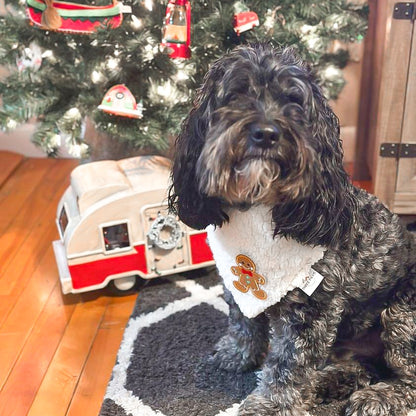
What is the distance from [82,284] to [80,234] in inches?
7.3

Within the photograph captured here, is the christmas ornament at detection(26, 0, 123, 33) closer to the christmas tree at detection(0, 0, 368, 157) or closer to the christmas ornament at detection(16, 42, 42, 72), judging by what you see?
the christmas tree at detection(0, 0, 368, 157)

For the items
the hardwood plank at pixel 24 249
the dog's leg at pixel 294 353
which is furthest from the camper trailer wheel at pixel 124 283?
the dog's leg at pixel 294 353

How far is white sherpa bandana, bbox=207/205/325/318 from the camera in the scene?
1.33 metres

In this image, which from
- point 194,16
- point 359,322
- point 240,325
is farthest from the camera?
point 194,16

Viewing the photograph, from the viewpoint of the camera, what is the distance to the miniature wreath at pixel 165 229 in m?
2.00

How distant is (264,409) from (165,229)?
0.78 metres

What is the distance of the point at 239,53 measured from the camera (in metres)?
1.21

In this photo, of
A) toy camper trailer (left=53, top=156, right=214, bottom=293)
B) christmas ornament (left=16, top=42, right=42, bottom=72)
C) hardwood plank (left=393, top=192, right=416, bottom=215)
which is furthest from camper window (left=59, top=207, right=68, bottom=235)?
hardwood plank (left=393, top=192, right=416, bottom=215)

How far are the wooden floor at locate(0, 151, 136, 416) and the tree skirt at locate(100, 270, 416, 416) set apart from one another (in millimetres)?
64

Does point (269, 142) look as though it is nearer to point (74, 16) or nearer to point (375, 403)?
point (375, 403)

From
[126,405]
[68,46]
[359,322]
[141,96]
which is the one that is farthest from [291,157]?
[68,46]

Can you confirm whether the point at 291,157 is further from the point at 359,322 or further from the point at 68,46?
the point at 68,46

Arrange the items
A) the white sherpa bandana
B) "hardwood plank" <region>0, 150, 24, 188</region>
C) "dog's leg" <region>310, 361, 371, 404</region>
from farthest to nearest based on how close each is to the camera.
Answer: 1. "hardwood plank" <region>0, 150, 24, 188</region>
2. "dog's leg" <region>310, 361, 371, 404</region>
3. the white sherpa bandana

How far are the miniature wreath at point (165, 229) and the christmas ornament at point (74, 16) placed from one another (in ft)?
2.26
